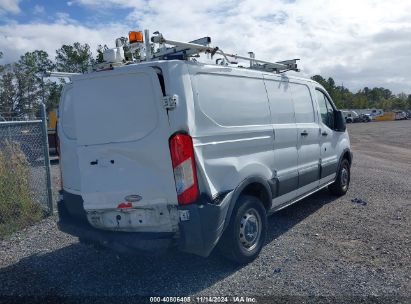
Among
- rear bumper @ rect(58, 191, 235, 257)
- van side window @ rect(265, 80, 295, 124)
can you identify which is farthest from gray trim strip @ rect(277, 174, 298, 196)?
rear bumper @ rect(58, 191, 235, 257)

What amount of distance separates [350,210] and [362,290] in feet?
10.3

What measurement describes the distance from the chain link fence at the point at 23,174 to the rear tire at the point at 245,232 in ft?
12.2

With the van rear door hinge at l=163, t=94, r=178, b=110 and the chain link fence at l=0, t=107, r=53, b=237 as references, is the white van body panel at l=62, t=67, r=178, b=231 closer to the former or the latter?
the van rear door hinge at l=163, t=94, r=178, b=110

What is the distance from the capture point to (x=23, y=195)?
6.65m

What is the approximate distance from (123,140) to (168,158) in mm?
538

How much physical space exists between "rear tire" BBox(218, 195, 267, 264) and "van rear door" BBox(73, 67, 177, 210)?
84 centimetres

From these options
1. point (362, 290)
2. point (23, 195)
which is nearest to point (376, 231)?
Result: point (362, 290)

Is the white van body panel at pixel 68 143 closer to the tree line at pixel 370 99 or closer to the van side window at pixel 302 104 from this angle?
the van side window at pixel 302 104


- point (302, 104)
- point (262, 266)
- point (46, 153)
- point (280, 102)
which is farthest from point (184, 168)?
point (46, 153)

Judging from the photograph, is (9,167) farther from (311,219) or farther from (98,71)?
(311,219)

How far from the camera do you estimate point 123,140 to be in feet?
13.2

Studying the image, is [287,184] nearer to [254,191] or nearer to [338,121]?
[254,191]

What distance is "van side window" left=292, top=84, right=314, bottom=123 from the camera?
6070mm

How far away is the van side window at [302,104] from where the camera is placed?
6070 millimetres
